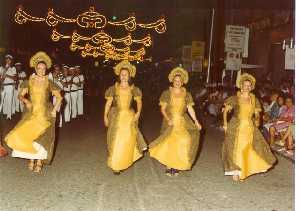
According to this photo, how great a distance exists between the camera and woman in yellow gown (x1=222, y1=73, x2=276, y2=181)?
9.23 meters

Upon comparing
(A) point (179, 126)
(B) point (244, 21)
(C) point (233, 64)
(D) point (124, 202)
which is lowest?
(D) point (124, 202)

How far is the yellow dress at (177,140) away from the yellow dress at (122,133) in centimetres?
34

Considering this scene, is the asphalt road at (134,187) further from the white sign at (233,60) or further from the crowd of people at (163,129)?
the white sign at (233,60)

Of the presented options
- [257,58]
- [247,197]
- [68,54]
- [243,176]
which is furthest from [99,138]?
[68,54]

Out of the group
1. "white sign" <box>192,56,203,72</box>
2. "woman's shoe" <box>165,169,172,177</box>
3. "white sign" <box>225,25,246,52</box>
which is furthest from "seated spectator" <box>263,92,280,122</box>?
"white sign" <box>192,56,203,72</box>

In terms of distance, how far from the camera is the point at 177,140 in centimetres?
955

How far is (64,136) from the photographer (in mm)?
14117

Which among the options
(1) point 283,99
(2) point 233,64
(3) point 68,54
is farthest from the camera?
(3) point 68,54

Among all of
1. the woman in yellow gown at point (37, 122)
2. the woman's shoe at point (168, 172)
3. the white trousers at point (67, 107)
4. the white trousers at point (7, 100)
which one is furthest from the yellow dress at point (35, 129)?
the white trousers at point (7, 100)

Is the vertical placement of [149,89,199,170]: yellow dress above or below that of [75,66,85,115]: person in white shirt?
below

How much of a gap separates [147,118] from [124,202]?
12.3m

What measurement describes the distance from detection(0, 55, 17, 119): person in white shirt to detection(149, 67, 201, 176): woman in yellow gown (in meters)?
8.43

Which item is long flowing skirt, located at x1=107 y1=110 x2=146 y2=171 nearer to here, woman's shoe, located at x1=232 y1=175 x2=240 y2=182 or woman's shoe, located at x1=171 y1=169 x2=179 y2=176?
woman's shoe, located at x1=171 y1=169 x2=179 y2=176

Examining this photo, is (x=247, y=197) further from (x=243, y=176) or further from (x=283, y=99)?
(x=283, y=99)
